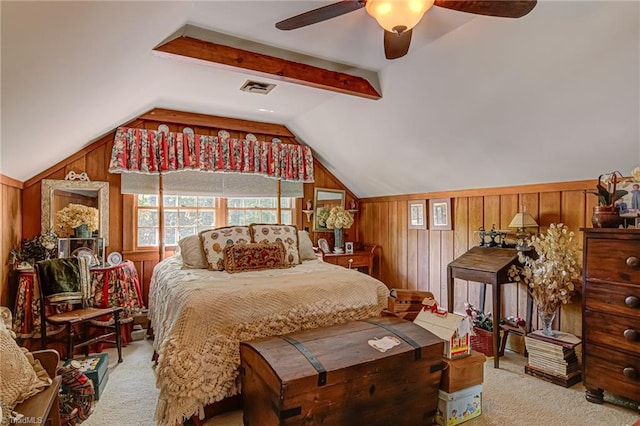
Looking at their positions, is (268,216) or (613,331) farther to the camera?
(268,216)

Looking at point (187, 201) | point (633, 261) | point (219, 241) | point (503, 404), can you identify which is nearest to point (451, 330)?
point (503, 404)

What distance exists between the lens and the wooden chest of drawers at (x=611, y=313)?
2.26m

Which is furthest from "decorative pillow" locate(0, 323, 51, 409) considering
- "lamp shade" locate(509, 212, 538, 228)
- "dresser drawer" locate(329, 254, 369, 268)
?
"dresser drawer" locate(329, 254, 369, 268)

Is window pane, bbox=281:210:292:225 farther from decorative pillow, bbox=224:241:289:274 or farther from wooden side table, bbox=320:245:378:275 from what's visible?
decorative pillow, bbox=224:241:289:274

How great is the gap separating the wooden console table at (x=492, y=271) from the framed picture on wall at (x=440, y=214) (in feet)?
2.31

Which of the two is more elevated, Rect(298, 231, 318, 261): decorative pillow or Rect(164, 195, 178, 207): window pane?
Rect(164, 195, 178, 207): window pane

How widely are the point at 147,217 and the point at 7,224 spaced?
1.34 metres

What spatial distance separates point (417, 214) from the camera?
4.69 metres

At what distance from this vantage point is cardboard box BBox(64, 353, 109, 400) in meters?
2.44

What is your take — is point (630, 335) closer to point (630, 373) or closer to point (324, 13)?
point (630, 373)

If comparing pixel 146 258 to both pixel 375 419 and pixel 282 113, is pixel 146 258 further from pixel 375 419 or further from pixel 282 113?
pixel 375 419

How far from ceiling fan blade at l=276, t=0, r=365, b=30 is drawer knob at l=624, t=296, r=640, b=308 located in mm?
2437

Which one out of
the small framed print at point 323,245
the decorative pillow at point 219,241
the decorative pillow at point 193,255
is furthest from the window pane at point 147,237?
the small framed print at point 323,245

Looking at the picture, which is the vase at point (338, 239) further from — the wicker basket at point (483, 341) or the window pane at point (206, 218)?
the wicker basket at point (483, 341)
